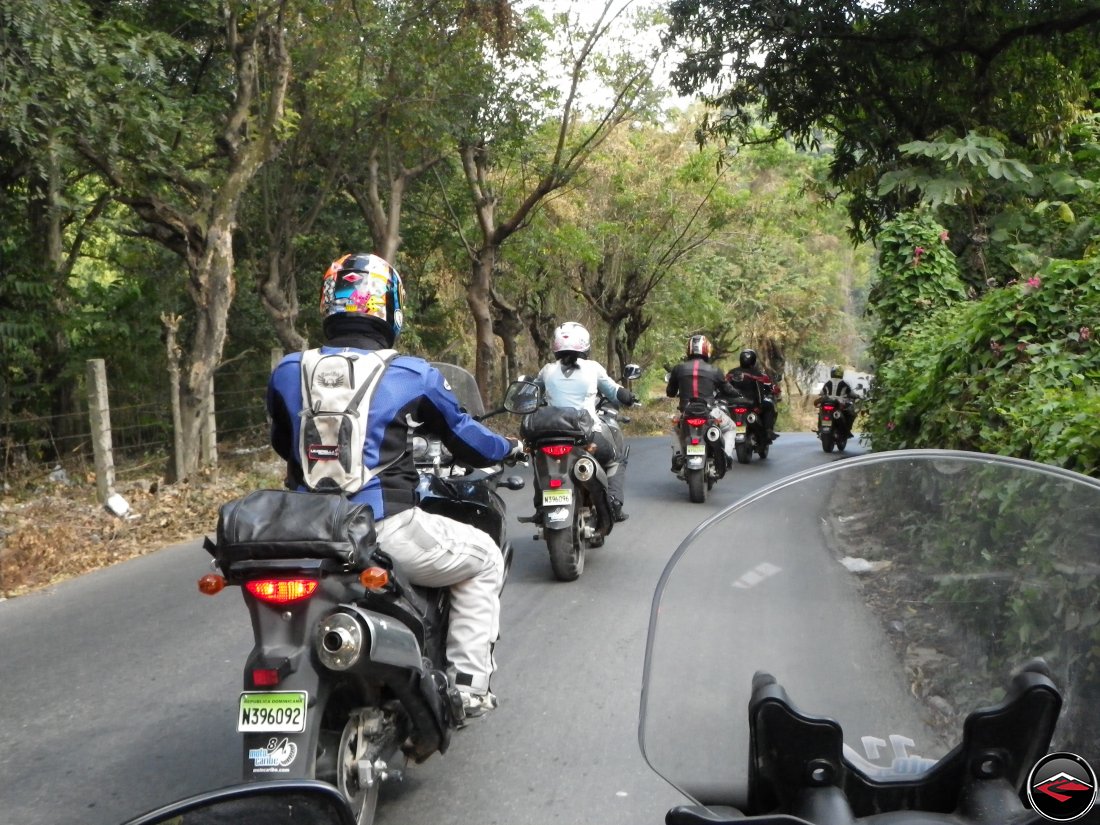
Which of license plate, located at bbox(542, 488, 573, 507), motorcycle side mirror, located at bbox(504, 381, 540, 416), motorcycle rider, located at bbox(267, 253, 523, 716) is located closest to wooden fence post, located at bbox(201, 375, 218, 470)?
license plate, located at bbox(542, 488, 573, 507)

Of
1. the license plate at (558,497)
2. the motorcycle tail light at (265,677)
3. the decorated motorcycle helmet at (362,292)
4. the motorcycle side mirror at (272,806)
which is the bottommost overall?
the license plate at (558,497)

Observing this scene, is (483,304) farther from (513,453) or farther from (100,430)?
(513,453)

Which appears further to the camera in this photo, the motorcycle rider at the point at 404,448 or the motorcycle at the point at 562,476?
the motorcycle at the point at 562,476

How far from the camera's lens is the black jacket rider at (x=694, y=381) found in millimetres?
12781

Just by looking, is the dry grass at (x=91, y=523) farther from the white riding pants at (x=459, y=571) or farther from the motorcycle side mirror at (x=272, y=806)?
the motorcycle side mirror at (x=272, y=806)

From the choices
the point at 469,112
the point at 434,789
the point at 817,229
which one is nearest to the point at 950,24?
the point at 469,112

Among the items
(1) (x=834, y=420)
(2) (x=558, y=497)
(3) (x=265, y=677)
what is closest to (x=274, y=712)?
(3) (x=265, y=677)

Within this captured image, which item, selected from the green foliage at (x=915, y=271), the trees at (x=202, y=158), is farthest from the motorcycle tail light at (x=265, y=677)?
the green foliage at (x=915, y=271)

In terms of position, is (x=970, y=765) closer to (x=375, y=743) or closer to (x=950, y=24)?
(x=375, y=743)

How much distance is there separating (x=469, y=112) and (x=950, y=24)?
6.86 metres

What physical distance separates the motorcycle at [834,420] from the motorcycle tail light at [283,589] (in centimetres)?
1673

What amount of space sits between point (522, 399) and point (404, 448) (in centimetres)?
109

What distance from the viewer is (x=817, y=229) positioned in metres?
38.4

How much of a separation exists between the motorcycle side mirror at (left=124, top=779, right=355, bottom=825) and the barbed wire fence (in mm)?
10922
